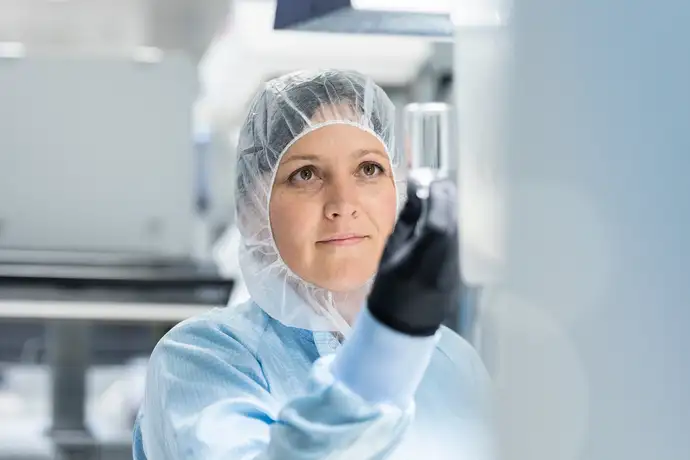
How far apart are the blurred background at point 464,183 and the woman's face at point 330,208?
13cm

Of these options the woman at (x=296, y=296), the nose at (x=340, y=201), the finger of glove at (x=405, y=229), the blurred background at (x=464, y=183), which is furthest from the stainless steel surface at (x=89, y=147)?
the finger of glove at (x=405, y=229)

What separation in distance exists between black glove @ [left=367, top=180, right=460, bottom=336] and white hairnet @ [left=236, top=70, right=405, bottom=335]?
34 centimetres

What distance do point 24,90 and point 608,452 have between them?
2889mm

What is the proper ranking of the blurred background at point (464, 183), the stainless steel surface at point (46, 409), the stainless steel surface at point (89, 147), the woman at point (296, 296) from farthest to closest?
the stainless steel surface at point (89, 147), the stainless steel surface at point (46, 409), the woman at point (296, 296), the blurred background at point (464, 183)

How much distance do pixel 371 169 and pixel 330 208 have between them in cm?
10

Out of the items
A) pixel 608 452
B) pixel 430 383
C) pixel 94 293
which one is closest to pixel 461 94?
pixel 608 452

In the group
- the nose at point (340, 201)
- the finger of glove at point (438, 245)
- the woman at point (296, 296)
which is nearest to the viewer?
the finger of glove at point (438, 245)

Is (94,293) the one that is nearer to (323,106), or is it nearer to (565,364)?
(323,106)

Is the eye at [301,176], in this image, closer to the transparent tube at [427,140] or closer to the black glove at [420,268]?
the transparent tube at [427,140]

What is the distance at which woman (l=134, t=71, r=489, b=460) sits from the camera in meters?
0.87

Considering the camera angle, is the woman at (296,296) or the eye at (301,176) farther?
the eye at (301,176)

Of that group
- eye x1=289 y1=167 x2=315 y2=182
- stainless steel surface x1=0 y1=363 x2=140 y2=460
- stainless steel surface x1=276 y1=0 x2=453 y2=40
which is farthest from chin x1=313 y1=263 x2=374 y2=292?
stainless steel surface x1=0 y1=363 x2=140 y2=460

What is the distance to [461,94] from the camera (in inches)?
19.8

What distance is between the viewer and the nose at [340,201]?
38.6 inches
